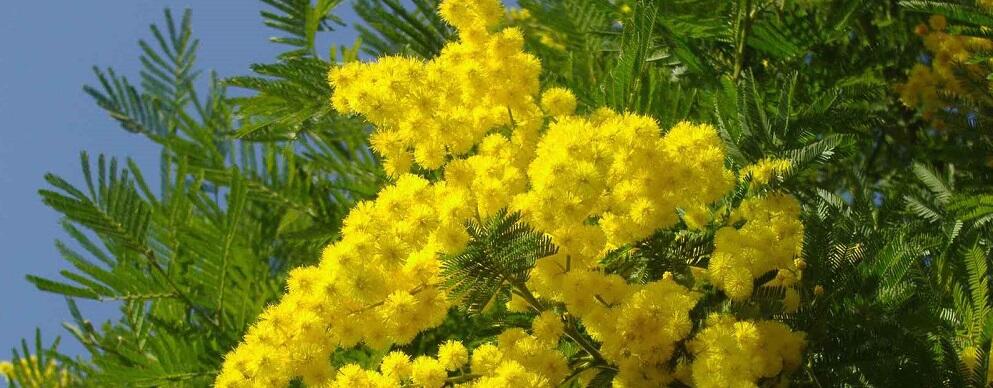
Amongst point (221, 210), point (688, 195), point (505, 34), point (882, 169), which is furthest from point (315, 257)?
point (882, 169)

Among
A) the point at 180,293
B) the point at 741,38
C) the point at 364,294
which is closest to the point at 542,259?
the point at 364,294

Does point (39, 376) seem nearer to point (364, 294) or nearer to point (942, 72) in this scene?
point (364, 294)

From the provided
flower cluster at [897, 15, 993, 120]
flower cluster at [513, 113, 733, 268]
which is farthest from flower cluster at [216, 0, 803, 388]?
flower cluster at [897, 15, 993, 120]

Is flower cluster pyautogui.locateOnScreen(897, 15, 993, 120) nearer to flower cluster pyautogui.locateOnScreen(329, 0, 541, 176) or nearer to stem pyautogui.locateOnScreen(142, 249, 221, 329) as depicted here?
flower cluster pyautogui.locateOnScreen(329, 0, 541, 176)

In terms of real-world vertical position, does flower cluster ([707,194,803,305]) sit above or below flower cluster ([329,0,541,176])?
below

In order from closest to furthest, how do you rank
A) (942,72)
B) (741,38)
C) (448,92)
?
(448,92)
(741,38)
(942,72)

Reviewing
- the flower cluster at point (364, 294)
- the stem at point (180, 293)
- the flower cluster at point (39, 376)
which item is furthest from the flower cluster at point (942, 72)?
the flower cluster at point (39, 376)

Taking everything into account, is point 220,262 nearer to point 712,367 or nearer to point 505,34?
point 505,34
